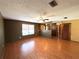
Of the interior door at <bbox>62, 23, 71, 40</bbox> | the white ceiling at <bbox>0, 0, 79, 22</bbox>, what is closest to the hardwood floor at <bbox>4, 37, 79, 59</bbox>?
the white ceiling at <bbox>0, 0, 79, 22</bbox>

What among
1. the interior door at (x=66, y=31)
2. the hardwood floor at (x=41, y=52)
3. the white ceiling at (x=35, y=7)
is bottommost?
the hardwood floor at (x=41, y=52)

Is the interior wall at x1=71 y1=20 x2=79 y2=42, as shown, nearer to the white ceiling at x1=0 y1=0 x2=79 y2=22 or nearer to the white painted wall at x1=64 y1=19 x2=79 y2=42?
the white painted wall at x1=64 y1=19 x2=79 y2=42

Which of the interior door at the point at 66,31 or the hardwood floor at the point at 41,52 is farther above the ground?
the interior door at the point at 66,31

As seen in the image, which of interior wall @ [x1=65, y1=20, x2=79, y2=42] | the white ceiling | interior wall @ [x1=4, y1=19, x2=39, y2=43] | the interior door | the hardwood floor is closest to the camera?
the white ceiling

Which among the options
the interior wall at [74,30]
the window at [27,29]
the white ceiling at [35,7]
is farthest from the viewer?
the window at [27,29]

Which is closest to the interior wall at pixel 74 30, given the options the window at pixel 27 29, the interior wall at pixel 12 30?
the window at pixel 27 29

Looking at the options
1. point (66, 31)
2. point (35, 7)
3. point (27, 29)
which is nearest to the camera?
point (35, 7)

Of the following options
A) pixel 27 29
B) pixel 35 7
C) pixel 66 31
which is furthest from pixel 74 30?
pixel 27 29

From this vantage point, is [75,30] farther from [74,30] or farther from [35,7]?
[35,7]

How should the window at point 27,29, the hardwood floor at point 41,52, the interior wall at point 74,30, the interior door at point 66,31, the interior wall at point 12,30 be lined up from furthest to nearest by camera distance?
1. the window at point 27,29
2. the interior door at point 66,31
3. the interior wall at point 74,30
4. the interior wall at point 12,30
5. the hardwood floor at point 41,52

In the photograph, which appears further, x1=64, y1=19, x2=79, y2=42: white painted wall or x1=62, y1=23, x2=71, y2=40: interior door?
x1=62, y1=23, x2=71, y2=40: interior door

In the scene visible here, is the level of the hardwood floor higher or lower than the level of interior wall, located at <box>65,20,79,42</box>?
lower

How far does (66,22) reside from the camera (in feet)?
22.4

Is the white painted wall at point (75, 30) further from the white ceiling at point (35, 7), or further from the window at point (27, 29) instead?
the window at point (27, 29)
